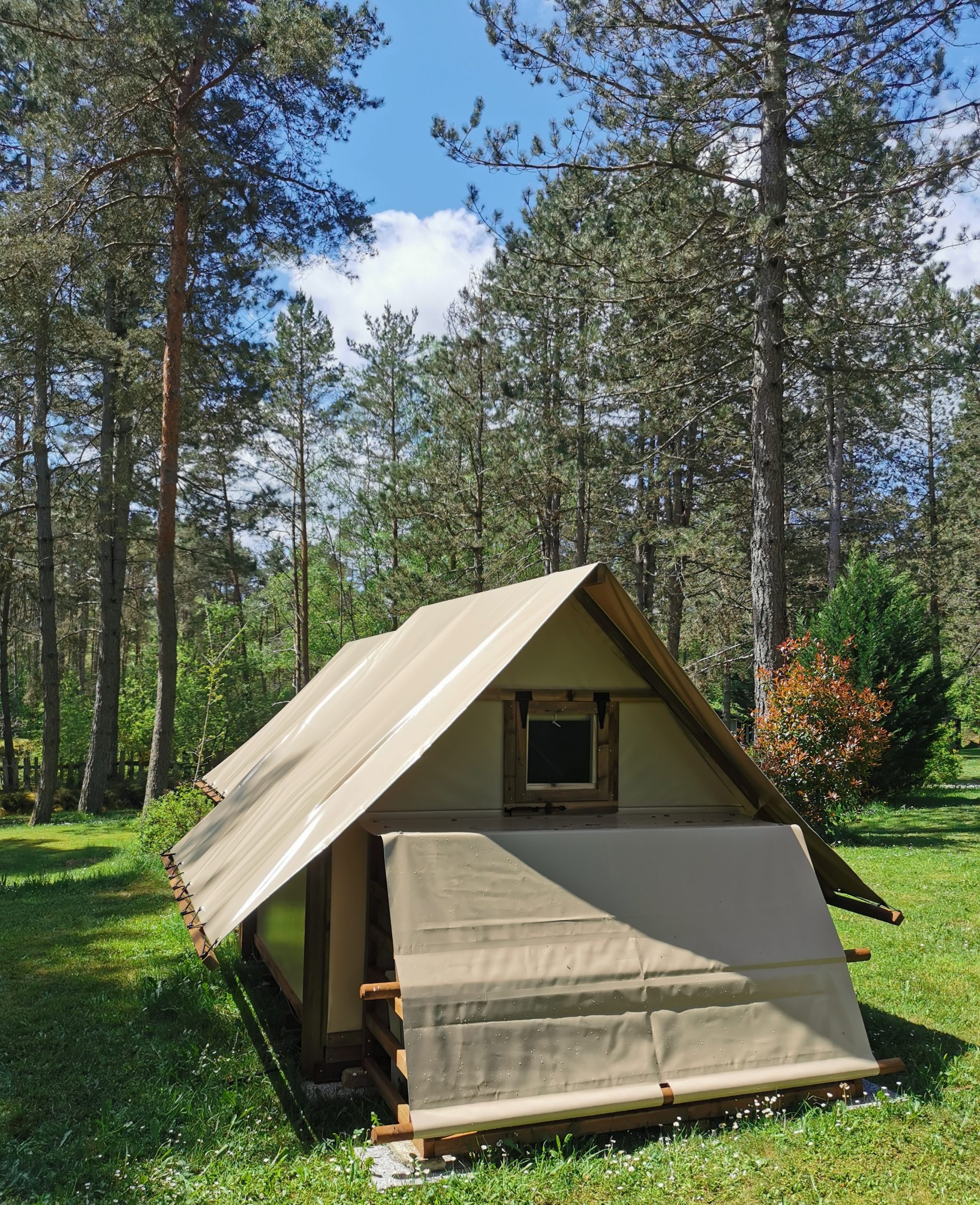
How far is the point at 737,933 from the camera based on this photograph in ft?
13.6

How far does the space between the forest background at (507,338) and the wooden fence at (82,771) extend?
432mm

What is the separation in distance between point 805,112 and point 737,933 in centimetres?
1052

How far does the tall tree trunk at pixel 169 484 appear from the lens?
1189 centimetres

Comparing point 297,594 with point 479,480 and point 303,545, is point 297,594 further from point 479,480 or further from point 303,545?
point 479,480

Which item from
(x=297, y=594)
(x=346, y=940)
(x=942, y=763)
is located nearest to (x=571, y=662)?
(x=346, y=940)

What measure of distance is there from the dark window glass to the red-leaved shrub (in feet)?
19.1

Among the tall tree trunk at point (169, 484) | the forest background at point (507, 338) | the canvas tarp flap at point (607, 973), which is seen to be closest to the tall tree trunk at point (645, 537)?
the forest background at point (507, 338)

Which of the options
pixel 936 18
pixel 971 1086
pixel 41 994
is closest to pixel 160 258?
pixel 936 18

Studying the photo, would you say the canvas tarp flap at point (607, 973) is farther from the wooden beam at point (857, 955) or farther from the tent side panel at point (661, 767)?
the tent side panel at point (661, 767)

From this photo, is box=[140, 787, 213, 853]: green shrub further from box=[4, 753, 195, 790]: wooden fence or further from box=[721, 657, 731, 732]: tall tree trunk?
box=[4, 753, 195, 790]: wooden fence

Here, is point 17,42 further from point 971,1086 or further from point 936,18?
point 971,1086

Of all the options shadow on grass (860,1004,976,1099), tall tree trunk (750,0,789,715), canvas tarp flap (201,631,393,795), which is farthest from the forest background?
shadow on grass (860,1004,976,1099)

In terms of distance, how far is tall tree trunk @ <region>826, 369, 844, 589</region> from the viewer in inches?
802

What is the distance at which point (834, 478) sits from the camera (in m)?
21.1
